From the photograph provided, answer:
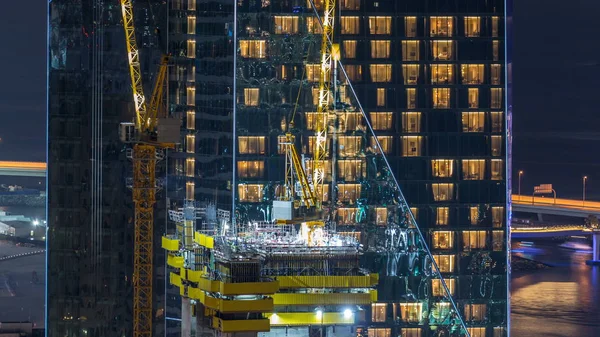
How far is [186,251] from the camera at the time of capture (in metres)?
169

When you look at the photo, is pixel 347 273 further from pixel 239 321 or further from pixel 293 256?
pixel 239 321

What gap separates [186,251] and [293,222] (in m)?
23.2

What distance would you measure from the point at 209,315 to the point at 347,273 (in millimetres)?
19531

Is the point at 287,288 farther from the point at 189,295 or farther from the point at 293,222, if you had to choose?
the point at 293,222

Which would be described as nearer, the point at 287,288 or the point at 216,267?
the point at 216,267

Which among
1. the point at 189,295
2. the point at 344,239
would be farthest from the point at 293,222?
the point at 189,295

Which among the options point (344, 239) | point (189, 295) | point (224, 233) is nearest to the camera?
point (189, 295)

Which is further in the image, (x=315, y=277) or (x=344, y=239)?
(x=344, y=239)

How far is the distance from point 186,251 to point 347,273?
13359 millimetres

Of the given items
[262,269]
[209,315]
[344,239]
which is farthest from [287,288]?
[344,239]

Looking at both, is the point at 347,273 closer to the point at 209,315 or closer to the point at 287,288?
the point at 287,288

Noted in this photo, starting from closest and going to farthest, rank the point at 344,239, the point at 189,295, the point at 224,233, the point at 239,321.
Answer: the point at 239,321
the point at 189,295
the point at 224,233
the point at 344,239

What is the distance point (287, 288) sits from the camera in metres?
165

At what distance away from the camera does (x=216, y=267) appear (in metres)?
151
